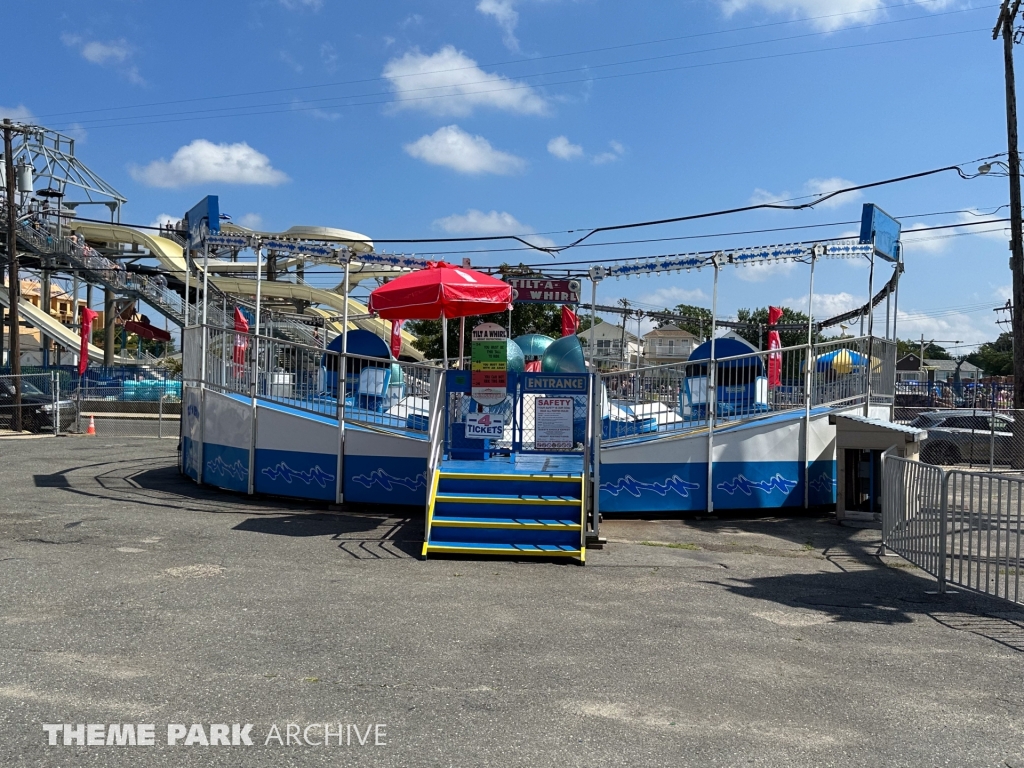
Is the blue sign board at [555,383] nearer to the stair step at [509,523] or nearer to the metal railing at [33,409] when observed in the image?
the stair step at [509,523]

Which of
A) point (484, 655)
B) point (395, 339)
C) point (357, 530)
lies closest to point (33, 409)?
point (395, 339)

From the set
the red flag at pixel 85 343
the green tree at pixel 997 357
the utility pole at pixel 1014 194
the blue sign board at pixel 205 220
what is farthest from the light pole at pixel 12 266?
the green tree at pixel 997 357

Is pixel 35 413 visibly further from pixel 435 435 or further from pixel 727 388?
pixel 727 388

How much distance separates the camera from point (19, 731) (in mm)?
4383

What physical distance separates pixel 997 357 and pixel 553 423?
115 m

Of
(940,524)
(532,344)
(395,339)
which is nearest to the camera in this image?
(940,524)

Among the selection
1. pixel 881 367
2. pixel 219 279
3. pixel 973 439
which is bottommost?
pixel 973 439

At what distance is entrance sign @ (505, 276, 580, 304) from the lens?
17703 millimetres

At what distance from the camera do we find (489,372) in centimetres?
1130

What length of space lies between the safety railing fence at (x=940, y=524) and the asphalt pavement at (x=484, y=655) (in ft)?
1.03

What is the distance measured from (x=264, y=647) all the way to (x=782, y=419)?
9.47 metres

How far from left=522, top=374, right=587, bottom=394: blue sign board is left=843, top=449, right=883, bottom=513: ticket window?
4492mm

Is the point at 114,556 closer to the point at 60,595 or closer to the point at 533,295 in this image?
the point at 60,595

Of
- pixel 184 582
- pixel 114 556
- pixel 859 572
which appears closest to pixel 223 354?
pixel 114 556
